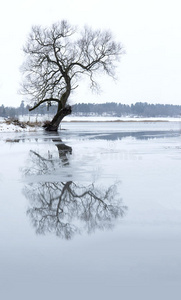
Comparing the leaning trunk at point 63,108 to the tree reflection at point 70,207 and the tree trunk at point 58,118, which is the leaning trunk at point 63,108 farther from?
the tree reflection at point 70,207

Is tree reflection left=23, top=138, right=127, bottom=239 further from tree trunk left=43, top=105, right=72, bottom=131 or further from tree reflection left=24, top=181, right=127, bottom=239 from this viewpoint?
tree trunk left=43, top=105, right=72, bottom=131

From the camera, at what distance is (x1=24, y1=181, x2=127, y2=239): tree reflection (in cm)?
577

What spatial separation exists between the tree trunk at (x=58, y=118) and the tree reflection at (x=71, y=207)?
33685 millimetres

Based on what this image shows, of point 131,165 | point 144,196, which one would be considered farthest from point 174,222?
point 131,165

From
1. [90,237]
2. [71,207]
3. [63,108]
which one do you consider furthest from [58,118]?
[90,237]

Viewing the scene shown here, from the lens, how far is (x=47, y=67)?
4209cm

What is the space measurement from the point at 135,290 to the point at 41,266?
3.79 ft

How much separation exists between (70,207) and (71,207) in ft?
0.06

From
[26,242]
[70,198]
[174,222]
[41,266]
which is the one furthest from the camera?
[70,198]

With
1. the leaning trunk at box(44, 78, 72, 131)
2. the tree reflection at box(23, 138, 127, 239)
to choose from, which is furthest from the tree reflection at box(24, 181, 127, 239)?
the leaning trunk at box(44, 78, 72, 131)

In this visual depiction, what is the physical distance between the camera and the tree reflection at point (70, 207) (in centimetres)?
577

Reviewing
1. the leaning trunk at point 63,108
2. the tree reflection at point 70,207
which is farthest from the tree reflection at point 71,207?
the leaning trunk at point 63,108

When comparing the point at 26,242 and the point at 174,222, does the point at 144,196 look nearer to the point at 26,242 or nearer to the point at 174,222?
the point at 174,222

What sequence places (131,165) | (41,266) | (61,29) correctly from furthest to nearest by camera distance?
(61,29) < (131,165) < (41,266)
